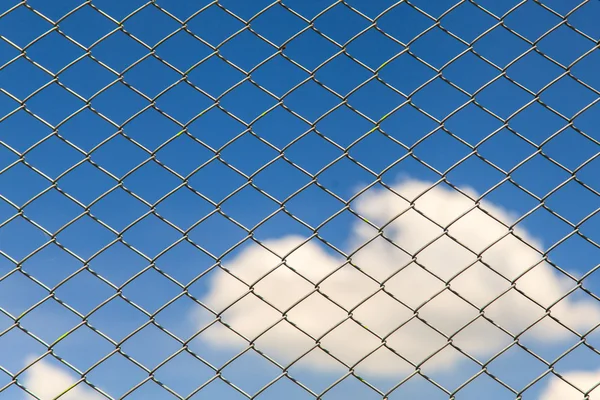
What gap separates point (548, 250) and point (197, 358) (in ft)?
5.13

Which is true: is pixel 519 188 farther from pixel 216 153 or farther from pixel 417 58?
pixel 216 153

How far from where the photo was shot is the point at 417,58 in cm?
319

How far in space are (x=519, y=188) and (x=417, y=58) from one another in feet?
2.36

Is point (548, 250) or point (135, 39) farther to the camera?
point (548, 250)

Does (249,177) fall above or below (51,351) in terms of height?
above

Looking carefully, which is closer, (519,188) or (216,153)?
(216,153)

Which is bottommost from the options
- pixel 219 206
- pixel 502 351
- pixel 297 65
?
pixel 502 351

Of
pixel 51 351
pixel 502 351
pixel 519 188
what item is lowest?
pixel 51 351

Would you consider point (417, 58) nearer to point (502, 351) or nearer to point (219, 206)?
point (219, 206)

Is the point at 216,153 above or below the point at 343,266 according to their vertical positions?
above

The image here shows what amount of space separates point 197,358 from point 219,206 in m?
0.59

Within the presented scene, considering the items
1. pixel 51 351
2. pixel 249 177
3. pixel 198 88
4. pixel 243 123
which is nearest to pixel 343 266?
pixel 249 177

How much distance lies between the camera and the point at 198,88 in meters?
2.93

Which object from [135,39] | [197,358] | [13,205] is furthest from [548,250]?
[13,205]
